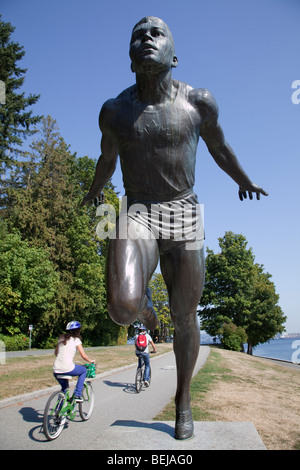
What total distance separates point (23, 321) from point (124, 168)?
84.1 feet

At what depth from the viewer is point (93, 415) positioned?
758cm

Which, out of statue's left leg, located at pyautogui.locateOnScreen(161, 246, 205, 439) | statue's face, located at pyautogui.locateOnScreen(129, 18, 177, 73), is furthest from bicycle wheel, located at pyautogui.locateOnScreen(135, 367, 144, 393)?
statue's face, located at pyautogui.locateOnScreen(129, 18, 177, 73)

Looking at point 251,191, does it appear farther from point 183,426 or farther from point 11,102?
point 11,102

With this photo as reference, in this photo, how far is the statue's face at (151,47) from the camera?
282 cm

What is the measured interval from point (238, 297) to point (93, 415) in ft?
129

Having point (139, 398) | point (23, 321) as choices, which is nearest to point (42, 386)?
point (139, 398)

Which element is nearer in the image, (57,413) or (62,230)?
(57,413)

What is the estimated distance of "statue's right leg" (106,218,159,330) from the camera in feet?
7.89

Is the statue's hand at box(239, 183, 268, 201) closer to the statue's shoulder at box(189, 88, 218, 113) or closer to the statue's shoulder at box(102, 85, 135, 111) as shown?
the statue's shoulder at box(189, 88, 218, 113)

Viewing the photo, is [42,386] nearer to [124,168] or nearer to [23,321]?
[124,168]

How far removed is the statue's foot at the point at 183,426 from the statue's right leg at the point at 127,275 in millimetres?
1055

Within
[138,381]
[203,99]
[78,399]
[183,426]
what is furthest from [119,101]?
[138,381]

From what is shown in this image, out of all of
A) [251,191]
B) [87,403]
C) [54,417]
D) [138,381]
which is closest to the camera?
[251,191]

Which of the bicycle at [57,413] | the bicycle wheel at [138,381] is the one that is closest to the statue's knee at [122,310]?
the bicycle at [57,413]
